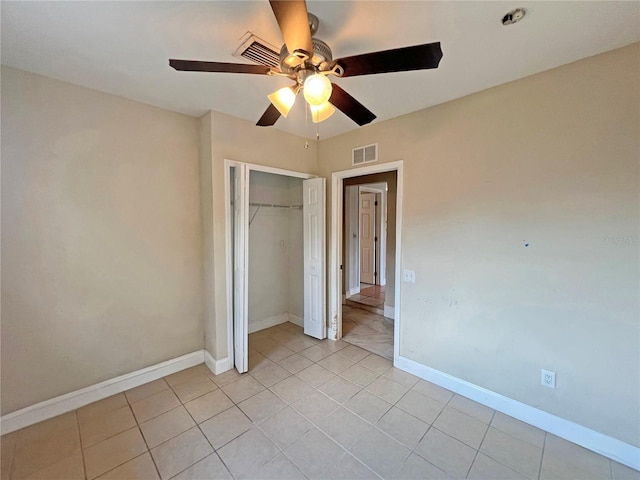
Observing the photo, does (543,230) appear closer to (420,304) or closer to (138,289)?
(420,304)

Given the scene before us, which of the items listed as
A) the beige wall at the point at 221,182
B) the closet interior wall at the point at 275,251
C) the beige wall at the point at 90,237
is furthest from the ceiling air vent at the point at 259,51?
the closet interior wall at the point at 275,251

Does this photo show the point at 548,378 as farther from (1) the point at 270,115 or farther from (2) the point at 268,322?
(2) the point at 268,322

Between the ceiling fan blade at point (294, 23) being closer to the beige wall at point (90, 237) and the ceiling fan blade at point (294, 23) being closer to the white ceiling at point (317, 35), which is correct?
the white ceiling at point (317, 35)

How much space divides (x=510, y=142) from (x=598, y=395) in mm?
1849

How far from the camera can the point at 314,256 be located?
3.35m

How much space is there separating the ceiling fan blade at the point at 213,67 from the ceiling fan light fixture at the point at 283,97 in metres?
0.12

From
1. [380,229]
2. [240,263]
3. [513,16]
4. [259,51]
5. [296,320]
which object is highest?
[513,16]

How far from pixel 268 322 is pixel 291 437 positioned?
2.03 metres

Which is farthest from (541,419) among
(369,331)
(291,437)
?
(369,331)

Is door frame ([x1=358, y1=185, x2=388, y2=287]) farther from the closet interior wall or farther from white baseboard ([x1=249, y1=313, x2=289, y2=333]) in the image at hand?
white baseboard ([x1=249, y1=313, x2=289, y2=333])

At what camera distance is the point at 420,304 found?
8.35ft

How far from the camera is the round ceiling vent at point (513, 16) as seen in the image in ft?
4.38

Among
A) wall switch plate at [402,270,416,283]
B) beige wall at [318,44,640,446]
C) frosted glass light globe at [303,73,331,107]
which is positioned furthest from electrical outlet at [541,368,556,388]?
frosted glass light globe at [303,73,331,107]

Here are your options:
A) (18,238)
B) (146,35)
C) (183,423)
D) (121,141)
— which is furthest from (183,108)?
(183,423)
